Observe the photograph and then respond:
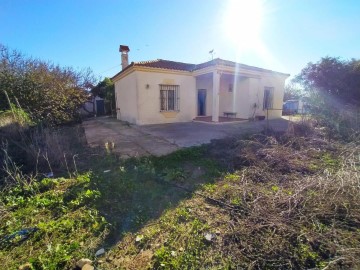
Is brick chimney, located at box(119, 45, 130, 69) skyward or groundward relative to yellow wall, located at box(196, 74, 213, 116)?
skyward

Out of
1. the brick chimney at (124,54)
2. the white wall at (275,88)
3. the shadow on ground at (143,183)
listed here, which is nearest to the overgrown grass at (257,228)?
the shadow on ground at (143,183)

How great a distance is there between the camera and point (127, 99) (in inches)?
524

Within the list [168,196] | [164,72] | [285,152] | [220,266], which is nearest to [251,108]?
[164,72]

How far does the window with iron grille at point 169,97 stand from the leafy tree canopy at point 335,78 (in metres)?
10.7

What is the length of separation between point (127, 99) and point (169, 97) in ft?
10.1

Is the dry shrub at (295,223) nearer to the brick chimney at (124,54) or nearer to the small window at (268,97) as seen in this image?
the small window at (268,97)

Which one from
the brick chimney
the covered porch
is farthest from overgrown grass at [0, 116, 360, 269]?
the brick chimney

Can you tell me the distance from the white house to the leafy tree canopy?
2.02 meters

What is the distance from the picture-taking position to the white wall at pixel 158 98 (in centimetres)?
1134

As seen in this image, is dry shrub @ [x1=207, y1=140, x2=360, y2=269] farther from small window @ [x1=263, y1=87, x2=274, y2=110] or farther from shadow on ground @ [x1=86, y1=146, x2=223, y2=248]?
small window @ [x1=263, y1=87, x2=274, y2=110]

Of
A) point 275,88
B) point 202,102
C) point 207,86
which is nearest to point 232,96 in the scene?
point 207,86

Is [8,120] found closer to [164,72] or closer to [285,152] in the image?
[164,72]

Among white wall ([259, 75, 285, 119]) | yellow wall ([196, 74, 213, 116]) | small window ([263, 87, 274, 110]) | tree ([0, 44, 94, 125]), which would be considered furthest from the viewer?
small window ([263, 87, 274, 110])

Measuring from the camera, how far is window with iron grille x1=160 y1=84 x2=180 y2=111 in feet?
39.4
